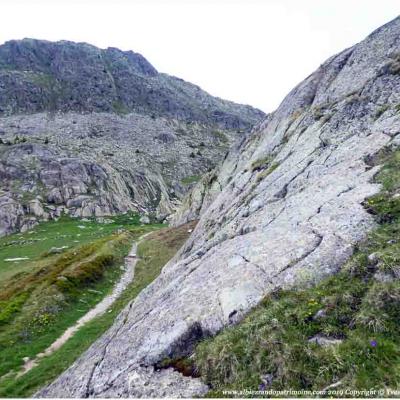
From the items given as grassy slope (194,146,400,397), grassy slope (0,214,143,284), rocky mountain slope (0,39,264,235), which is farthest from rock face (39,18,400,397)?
rocky mountain slope (0,39,264,235)

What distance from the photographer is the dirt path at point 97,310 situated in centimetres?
2504

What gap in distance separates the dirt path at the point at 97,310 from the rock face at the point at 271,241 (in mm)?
6714

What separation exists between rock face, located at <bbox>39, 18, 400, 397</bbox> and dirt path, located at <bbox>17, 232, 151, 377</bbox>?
22.0 feet

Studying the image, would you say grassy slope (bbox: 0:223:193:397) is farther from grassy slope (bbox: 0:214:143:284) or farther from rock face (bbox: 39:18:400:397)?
grassy slope (bbox: 0:214:143:284)

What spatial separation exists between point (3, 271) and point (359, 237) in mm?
60494

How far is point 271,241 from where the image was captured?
62.2 ft

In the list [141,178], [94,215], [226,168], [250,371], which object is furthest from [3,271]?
[141,178]

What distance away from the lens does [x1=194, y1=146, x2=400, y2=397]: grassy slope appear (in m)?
10.2

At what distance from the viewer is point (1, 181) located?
110688 mm

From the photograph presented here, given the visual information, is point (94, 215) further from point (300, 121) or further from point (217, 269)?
point (217, 269)

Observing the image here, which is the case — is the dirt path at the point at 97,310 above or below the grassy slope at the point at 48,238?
above

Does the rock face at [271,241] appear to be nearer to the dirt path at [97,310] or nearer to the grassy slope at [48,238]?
the dirt path at [97,310]

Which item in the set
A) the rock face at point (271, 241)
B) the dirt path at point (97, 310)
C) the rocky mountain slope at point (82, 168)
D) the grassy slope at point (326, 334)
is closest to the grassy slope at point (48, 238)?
the rocky mountain slope at point (82, 168)

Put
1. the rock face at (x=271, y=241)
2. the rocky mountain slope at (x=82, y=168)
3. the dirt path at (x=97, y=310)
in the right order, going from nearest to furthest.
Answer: the rock face at (x=271, y=241) < the dirt path at (x=97, y=310) < the rocky mountain slope at (x=82, y=168)
